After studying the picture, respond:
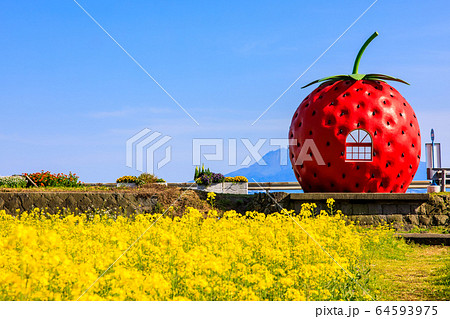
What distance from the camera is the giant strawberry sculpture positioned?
10.7 metres

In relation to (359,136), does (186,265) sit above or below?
below

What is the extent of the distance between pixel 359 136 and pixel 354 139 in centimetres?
18

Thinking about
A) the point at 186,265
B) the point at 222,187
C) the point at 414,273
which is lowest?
the point at 414,273

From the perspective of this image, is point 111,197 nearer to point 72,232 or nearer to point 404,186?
point 72,232

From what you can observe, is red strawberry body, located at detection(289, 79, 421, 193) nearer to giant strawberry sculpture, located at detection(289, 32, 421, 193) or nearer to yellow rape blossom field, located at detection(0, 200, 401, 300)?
giant strawberry sculpture, located at detection(289, 32, 421, 193)

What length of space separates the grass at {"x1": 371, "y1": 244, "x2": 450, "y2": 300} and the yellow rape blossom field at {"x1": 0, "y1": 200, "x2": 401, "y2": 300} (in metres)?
0.39

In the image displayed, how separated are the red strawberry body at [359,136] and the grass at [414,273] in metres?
2.18

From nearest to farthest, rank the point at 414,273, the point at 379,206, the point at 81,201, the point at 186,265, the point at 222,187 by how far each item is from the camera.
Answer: the point at 186,265
the point at 414,273
the point at 379,206
the point at 81,201
the point at 222,187

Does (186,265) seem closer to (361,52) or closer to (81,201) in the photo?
(81,201)

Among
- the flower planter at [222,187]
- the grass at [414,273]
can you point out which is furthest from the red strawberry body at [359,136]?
the flower planter at [222,187]

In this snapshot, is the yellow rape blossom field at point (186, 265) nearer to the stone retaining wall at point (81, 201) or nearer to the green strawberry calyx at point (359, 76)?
the stone retaining wall at point (81, 201)

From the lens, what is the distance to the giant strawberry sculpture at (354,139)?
10703 mm

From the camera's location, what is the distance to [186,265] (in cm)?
440

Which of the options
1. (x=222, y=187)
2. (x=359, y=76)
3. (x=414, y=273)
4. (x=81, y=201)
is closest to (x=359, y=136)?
(x=359, y=76)
